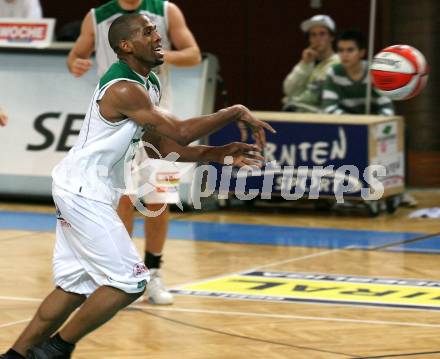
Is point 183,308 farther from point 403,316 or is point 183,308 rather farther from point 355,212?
point 355,212

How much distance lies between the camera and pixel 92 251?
238 inches

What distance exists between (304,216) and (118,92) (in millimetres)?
6488

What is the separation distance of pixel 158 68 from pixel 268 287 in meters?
1.71

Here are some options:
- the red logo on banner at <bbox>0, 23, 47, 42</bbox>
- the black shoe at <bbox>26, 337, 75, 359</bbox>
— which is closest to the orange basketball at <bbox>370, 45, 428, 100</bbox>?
the black shoe at <bbox>26, 337, 75, 359</bbox>

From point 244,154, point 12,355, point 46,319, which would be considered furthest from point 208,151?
point 12,355

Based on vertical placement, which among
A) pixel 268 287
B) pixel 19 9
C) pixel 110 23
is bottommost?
pixel 268 287

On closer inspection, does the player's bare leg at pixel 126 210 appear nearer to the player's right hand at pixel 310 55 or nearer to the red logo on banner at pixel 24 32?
the red logo on banner at pixel 24 32

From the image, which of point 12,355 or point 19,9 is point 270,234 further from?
point 12,355

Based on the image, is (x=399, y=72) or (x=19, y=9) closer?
(x=399, y=72)

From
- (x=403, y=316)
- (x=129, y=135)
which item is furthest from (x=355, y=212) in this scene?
(x=129, y=135)

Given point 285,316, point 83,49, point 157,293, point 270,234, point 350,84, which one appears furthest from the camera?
point 350,84

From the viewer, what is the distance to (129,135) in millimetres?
6172

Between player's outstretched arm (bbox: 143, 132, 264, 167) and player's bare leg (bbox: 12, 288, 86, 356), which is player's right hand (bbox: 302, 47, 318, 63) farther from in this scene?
player's bare leg (bbox: 12, 288, 86, 356)

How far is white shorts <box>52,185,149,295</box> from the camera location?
19.8ft
